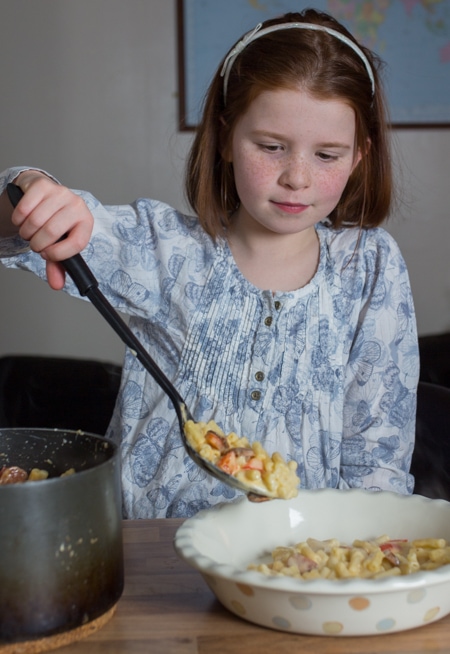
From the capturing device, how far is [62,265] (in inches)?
37.2

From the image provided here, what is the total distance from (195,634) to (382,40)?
9.82 feet

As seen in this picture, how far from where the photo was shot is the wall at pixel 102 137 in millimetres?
3301

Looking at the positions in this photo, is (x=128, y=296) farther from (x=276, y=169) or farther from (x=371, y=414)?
(x=371, y=414)

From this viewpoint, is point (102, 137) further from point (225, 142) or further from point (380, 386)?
point (380, 386)

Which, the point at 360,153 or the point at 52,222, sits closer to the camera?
the point at 52,222

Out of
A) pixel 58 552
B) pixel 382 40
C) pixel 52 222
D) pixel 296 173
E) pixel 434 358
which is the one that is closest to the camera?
pixel 58 552

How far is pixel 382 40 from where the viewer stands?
335 cm

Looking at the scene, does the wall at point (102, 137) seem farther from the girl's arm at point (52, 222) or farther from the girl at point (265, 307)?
the girl's arm at point (52, 222)

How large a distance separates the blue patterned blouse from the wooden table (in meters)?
0.57

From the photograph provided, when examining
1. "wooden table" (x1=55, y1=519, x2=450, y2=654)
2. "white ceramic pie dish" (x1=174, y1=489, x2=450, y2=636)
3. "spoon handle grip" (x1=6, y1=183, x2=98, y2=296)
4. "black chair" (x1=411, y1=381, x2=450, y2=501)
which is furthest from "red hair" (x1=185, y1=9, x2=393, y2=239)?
"wooden table" (x1=55, y1=519, x2=450, y2=654)

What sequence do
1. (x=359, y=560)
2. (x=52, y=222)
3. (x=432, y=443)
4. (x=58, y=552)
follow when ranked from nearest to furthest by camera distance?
(x=58, y=552) → (x=359, y=560) → (x=52, y=222) → (x=432, y=443)

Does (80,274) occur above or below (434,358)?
above

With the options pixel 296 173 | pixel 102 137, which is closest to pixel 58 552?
pixel 296 173

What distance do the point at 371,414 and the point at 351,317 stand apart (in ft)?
0.51
